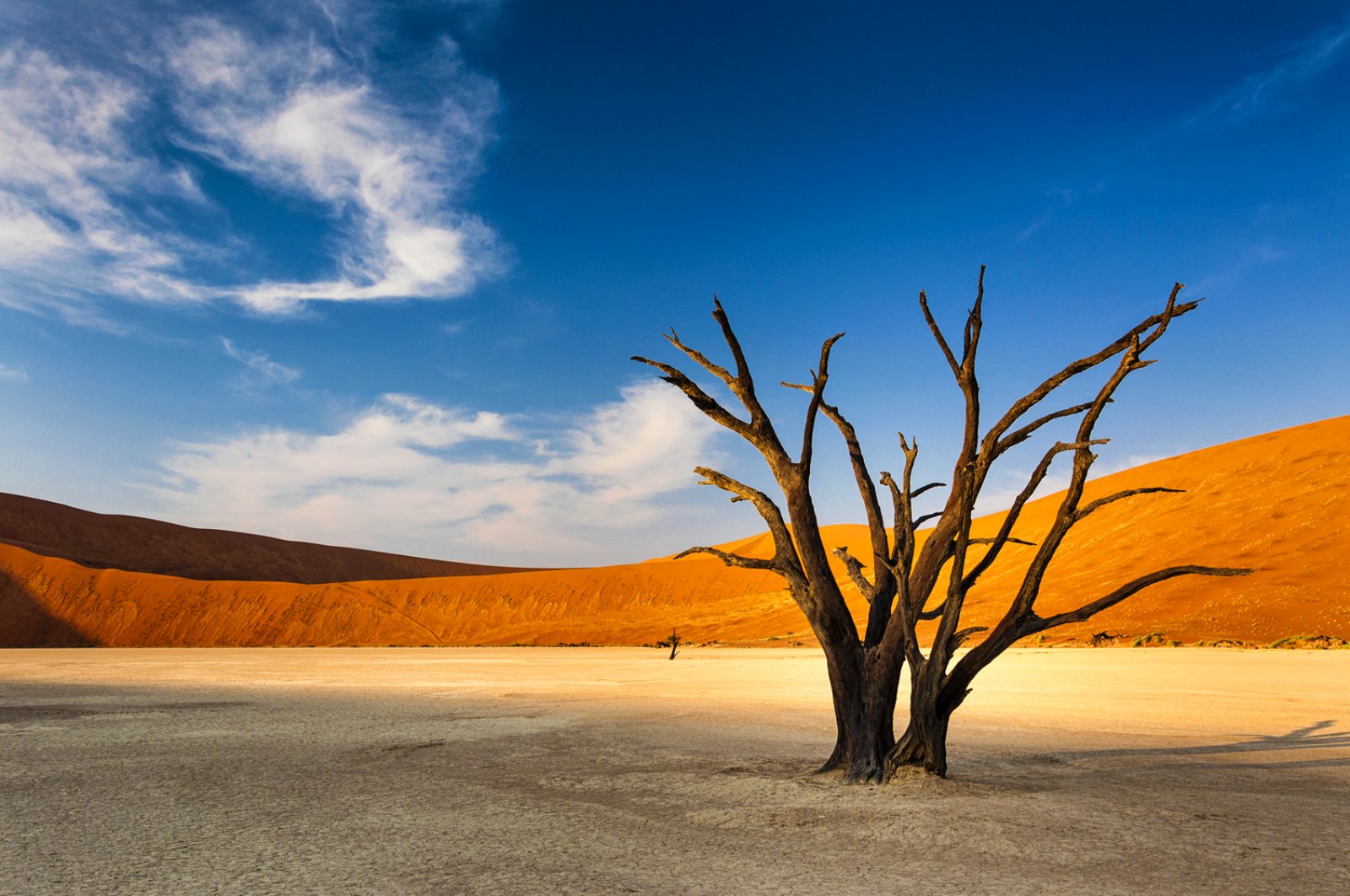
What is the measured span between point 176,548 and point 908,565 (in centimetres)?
12837

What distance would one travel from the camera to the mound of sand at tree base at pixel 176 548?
113 metres

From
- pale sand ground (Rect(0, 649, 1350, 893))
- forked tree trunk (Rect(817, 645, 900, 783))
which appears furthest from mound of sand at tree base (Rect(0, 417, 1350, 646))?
forked tree trunk (Rect(817, 645, 900, 783))

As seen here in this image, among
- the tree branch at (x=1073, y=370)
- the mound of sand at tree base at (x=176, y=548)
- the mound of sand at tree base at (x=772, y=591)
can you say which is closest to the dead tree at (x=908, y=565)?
the tree branch at (x=1073, y=370)

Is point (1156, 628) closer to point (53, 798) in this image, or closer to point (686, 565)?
point (53, 798)

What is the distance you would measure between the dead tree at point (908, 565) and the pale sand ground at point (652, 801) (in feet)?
1.84

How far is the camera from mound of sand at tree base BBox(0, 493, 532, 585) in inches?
4449

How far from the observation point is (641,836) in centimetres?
580

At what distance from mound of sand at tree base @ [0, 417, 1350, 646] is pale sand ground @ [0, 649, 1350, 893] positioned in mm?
24920

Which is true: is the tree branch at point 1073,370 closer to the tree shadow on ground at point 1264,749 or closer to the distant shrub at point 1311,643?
the tree shadow on ground at point 1264,749

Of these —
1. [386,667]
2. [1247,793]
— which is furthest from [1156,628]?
[1247,793]

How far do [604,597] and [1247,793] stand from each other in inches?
3011

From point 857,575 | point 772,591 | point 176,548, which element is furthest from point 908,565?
point 176,548

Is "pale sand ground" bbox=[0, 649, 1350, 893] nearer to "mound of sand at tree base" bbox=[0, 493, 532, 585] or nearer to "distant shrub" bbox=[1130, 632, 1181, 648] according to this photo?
"distant shrub" bbox=[1130, 632, 1181, 648]

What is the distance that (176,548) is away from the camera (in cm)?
11662
